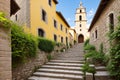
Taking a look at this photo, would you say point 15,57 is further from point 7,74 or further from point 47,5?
point 47,5

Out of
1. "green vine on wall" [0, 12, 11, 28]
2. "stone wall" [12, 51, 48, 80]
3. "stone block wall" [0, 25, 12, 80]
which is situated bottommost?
"stone wall" [12, 51, 48, 80]

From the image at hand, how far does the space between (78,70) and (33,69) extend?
2.92 meters

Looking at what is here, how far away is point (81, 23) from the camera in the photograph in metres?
45.4

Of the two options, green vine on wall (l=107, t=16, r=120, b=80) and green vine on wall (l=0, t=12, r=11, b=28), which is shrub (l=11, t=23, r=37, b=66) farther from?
green vine on wall (l=107, t=16, r=120, b=80)

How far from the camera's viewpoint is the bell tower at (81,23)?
45.1m

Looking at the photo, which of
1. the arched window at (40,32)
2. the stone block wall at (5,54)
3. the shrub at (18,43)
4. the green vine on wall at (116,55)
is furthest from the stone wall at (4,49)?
the arched window at (40,32)

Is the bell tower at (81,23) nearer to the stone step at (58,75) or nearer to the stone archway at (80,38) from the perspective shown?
the stone archway at (80,38)

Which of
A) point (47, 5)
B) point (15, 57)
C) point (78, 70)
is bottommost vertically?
point (78, 70)

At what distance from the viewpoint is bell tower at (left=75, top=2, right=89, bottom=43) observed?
1774 inches

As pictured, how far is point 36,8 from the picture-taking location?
14.4 metres

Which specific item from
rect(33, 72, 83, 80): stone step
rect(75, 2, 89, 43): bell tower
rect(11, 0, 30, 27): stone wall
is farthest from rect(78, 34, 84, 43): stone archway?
rect(33, 72, 83, 80): stone step

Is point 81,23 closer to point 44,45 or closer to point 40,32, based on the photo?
point 40,32

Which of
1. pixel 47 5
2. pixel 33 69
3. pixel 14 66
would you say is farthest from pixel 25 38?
pixel 47 5

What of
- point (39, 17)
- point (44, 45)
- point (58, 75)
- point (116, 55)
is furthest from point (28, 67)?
point (39, 17)
